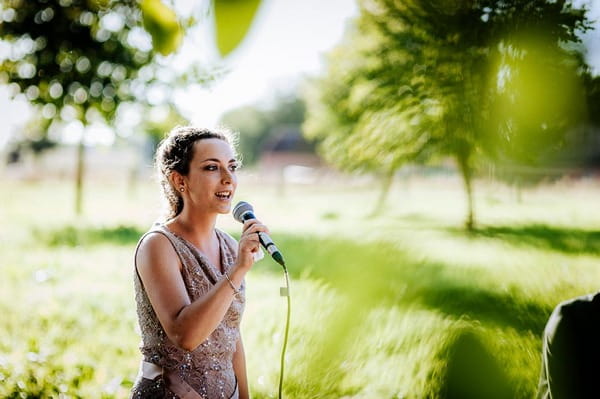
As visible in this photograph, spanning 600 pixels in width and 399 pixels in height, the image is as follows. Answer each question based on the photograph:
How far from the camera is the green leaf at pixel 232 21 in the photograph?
323 millimetres

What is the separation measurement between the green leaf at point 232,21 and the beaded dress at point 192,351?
1.31 meters

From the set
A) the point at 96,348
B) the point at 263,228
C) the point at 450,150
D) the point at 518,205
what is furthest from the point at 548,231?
the point at 96,348

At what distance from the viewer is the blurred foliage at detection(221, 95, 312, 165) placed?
37188 mm

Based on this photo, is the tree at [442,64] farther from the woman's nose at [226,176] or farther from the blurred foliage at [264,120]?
the blurred foliage at [264,120]

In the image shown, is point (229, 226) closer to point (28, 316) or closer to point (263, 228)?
point (28, 316)

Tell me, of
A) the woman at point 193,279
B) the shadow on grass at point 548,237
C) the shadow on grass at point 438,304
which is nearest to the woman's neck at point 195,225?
the woman at point 193,279

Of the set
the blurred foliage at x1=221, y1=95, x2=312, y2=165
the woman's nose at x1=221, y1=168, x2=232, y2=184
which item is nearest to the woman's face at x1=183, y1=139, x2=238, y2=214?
the woman's nose at x1=221, y1=168, x2=232, y2=184

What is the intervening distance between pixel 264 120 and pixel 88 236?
3146 cm

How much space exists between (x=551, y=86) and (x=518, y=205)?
2.14 m

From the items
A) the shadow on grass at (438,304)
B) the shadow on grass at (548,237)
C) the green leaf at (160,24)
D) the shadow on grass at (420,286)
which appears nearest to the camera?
the green leaf at (160,24)

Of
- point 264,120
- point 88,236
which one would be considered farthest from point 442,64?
point 264,120

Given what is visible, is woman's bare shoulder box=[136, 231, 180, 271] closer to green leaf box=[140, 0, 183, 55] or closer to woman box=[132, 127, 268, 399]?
woman box=[132, 127, 268, 399]

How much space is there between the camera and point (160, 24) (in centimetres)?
45

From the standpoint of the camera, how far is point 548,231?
3031 millimetres
